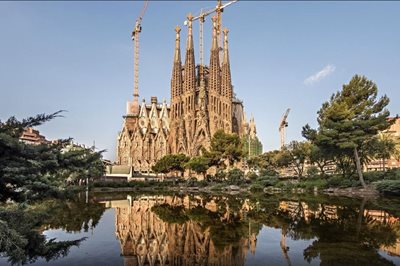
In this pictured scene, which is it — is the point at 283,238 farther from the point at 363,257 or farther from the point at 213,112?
the point at 213,112

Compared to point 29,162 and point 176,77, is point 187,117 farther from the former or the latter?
point 29,162

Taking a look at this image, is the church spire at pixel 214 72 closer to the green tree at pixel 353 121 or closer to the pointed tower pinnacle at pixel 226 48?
the pointed tower pinnacle at pixel 226 48

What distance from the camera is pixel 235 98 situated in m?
113

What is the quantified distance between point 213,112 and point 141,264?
77.5 meters

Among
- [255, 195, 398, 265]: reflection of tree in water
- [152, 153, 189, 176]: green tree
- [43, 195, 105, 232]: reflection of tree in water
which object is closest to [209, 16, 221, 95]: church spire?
[152, 153, 189, 176]: green tree

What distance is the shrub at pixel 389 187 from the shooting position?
28.1 meters

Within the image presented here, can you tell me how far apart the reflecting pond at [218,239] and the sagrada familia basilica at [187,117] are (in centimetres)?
6391

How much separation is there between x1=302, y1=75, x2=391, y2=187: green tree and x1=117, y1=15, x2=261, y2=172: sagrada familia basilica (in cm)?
4485

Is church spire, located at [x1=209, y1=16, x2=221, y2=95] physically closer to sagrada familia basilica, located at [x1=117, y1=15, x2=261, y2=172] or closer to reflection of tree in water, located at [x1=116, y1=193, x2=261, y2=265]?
sagrada familia basilica, located at [x1=117, y1=15, x2=261, y2=172]

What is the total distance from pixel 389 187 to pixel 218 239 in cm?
2346

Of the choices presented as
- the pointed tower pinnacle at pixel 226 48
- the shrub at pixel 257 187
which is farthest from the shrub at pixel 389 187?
the pointed tower pinnacle at pixel 226 48

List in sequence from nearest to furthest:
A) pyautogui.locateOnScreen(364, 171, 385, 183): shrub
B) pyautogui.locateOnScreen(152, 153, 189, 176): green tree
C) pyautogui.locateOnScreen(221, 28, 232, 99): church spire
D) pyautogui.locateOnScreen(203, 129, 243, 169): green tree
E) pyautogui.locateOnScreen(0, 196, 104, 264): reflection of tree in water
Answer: pyautogui.locateOnScreen(0, 196, 104, 264): reflection of tree in water
pyautogui.locateOnScreen(364, 171, 385, 183): shrub
pyautogui.locateOnScreen(203, 129, 243, 169): green tree
pyautogui.locateOnScreen(152, 153, 189, 176): green tree
pyautogui.locateOnScreen(221, 28, 232, 99): church spire

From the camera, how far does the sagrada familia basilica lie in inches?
3337

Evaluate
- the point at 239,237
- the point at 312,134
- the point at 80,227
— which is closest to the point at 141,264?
the point at 239,237
